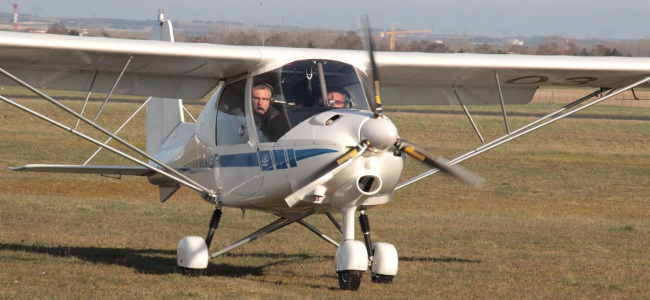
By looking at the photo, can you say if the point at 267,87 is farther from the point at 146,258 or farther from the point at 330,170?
the point at 146,258

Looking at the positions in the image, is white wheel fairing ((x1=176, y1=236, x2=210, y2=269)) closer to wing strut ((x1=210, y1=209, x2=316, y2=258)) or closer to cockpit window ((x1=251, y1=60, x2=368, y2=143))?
wing strut ((x1=210, y1=209, x2=316, y2=258))

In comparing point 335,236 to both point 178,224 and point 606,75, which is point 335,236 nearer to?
point 178,224

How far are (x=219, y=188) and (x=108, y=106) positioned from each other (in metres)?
28.9

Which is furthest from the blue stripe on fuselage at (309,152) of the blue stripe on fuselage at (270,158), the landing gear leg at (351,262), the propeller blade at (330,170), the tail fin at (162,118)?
the tail fin at (162,118)

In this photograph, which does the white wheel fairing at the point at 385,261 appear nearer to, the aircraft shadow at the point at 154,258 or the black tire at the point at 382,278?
the black tire at the point at 382,278

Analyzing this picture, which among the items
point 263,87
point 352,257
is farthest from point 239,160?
point 352,257

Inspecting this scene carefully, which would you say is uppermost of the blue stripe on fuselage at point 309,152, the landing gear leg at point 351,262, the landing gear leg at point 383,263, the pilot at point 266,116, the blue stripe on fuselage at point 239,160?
the pilot at point 266,116

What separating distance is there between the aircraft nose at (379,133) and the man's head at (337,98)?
944 millimetres

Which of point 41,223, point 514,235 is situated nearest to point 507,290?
point 514,235

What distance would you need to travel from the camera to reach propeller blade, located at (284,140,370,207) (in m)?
7.16

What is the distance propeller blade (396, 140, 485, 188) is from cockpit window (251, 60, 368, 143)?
2.98 ft

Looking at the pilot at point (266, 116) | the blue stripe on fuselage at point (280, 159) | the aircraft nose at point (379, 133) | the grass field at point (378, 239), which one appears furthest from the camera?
the grass field at point (378, 239)

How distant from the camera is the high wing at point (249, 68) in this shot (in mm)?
8758

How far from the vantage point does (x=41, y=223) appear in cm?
1315
